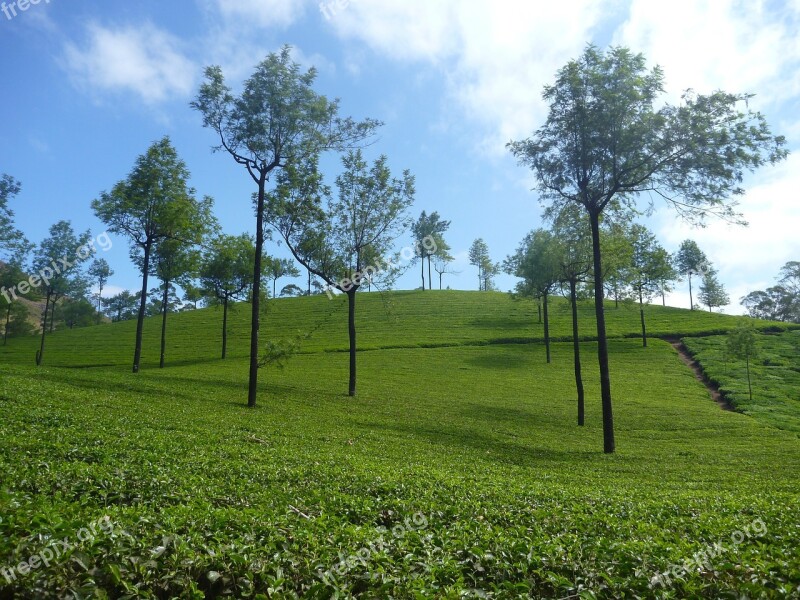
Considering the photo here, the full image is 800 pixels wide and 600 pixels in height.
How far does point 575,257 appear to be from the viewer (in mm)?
38625

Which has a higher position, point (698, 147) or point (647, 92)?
point (647, 92)

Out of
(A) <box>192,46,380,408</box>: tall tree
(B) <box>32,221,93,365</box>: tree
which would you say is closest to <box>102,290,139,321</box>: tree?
(B) <box>32,221,93,365</box>: tree

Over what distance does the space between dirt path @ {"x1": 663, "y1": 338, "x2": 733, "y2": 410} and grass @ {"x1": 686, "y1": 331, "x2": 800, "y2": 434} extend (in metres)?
0.51

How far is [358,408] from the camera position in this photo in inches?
1355

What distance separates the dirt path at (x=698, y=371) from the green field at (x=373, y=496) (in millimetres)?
6589

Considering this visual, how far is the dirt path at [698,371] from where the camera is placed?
150 ft

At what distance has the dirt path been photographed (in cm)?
4566

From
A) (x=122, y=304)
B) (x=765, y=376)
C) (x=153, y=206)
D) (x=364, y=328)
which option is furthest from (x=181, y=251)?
(x=122, y=304)

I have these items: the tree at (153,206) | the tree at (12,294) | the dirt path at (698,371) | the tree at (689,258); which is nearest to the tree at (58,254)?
the tree at (12,294)

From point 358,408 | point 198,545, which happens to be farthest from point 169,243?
point 198,545

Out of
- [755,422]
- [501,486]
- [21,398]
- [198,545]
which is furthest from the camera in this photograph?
[755,422]

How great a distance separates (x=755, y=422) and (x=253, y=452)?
36240 millimetres

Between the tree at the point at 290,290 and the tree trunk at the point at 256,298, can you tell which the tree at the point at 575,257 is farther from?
the tree at the point at 290,290

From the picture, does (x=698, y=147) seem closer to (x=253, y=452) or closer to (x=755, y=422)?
(x=755, y=422)
